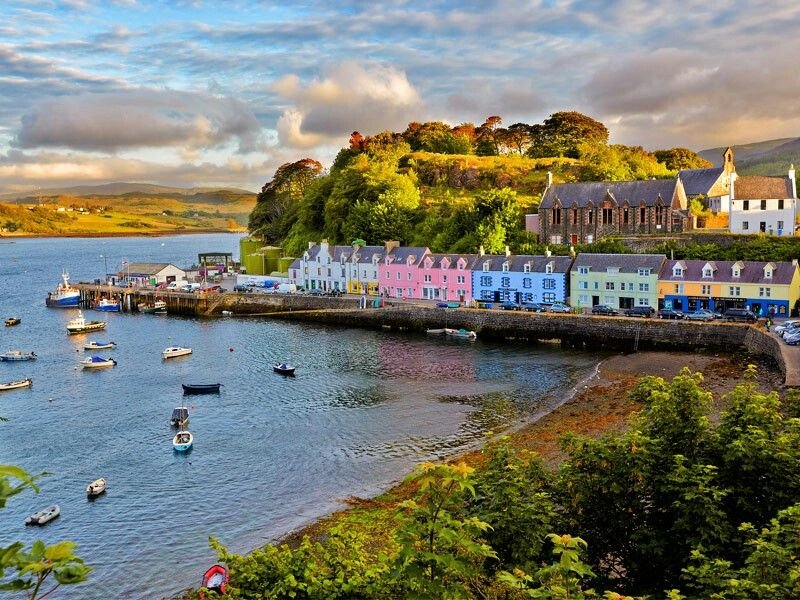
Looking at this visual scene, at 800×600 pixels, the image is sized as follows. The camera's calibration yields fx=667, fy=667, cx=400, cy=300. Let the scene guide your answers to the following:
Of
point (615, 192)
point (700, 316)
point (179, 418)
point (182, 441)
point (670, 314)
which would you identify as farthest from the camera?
point (615, 192)

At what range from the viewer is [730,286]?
57062 millimetres

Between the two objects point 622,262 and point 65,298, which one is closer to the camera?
point 622,262

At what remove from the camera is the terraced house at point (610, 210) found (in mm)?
76312

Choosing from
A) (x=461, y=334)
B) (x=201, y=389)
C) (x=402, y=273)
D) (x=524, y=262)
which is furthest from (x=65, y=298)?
(x=524, y=262)

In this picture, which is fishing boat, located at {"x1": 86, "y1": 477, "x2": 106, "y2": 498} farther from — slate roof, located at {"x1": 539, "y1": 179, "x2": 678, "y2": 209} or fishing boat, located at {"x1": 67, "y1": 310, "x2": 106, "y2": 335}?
slate roof, located at {"x1": 539, "y1": 179, "x2": 678, "y2": 209}

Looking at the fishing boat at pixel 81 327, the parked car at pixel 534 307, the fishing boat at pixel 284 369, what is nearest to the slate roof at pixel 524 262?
the parked car at pixel 534 307

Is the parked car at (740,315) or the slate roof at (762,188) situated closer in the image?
the parked car at (740,315)

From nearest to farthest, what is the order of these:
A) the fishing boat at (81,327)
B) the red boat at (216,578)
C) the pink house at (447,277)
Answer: the red boat at (216,578)
the fishing boat at (81,327)
the pink house at (447,277)

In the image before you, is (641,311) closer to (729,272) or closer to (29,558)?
(729,272)

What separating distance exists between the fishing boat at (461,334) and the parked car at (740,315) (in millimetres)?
21116

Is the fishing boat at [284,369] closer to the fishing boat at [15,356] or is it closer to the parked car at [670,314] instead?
the fishing boat at [15,356]

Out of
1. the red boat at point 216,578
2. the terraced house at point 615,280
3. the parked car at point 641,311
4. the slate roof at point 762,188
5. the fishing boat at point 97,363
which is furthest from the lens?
the slate roof at point 762,188

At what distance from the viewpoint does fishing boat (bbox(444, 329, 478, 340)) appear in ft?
201

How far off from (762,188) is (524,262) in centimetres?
2688
